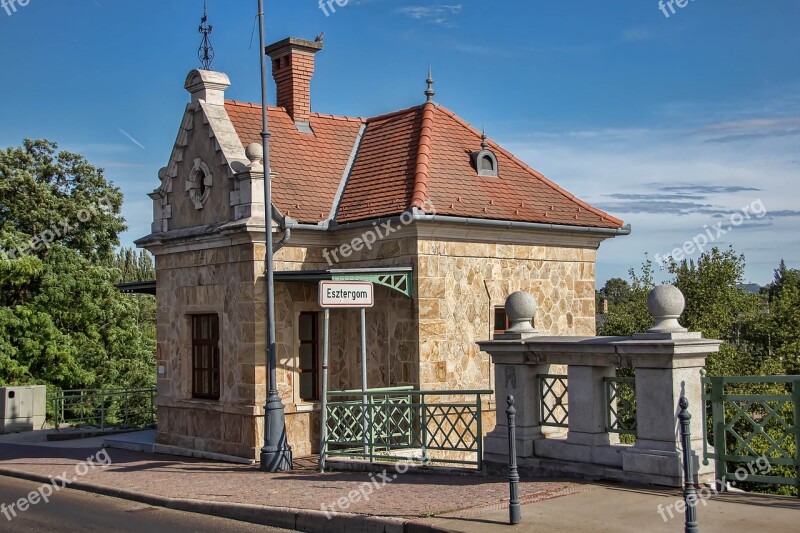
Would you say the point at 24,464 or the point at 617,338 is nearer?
the point at 617,338

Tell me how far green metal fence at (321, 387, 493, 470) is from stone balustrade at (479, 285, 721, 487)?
153 centimetres

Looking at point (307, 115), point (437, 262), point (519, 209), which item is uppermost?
point (307, 115)

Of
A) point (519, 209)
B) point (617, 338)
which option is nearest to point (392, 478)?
point (617, 338)

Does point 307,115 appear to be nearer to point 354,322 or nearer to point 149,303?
point 354,322

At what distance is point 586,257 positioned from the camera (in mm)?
18375

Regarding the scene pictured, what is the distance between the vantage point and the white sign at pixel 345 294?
13.6m

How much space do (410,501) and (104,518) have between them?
158 inches

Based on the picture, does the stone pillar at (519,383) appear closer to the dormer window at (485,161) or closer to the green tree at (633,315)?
the dormer window at (485,161)

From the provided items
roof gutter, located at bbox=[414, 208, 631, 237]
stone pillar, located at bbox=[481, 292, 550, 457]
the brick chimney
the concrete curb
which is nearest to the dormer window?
roof gutter, located at bbox=[414, 208, 631, 237]

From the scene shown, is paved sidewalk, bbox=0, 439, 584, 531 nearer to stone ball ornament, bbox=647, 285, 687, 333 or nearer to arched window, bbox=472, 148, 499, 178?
stone ball ornament, bbox=647, 285, 687, 333

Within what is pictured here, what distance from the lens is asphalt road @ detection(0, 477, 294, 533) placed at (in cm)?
1066

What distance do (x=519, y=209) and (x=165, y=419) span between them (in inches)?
325

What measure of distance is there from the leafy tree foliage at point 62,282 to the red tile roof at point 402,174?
1538 cm

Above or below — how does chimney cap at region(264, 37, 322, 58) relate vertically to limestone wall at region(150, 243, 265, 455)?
above
